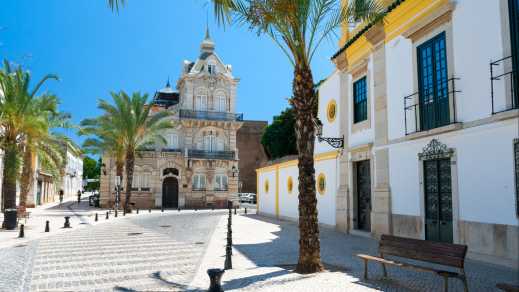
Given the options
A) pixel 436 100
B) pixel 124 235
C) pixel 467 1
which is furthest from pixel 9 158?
pixel 467 1

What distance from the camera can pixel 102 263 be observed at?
9.57 metres

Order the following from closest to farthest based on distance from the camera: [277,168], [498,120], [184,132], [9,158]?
[498,120]
[9,158]
[277,168]
[184,132]

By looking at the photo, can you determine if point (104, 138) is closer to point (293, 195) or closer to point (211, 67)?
point (211, 67)

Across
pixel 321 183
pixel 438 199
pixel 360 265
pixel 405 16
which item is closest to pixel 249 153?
pixel 321 183

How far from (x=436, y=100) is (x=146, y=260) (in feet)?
27.7

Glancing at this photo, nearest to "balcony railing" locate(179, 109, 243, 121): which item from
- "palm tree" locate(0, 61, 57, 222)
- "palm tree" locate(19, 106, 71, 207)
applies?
"palm tree" locate(19, 106, 71, 207)

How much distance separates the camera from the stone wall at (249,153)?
56531 mm

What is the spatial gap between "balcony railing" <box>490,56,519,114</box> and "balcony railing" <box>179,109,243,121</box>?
33.6m

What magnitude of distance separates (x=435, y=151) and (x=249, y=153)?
46.0 metres

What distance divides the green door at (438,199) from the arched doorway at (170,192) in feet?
103

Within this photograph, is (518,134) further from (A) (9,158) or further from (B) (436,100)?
(A) (9,158)

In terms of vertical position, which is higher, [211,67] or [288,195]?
[211,67]

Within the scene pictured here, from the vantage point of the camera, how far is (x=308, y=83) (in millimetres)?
8570

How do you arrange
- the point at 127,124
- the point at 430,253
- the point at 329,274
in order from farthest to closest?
the point at 127,124, the point at 329,274, the point at 430,253
